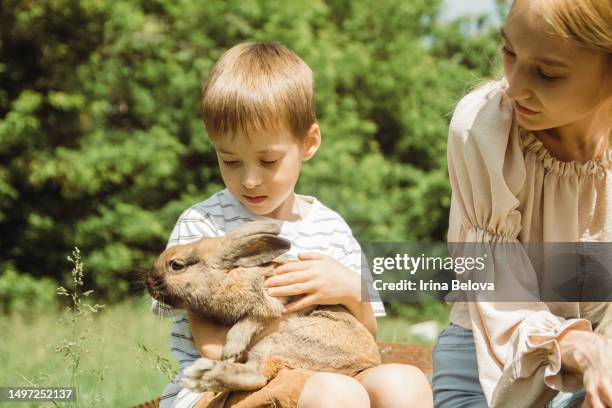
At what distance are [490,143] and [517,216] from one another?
10.3 inches

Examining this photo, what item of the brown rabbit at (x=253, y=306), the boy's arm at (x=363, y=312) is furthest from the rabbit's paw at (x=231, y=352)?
the boy's arm at (x=363, y=312)

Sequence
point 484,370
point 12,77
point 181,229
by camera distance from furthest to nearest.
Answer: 1. point 12,77
2. point 181,229
3. point 484,370

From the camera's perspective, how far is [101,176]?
727cm

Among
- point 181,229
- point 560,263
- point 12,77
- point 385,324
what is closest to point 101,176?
point 12,77

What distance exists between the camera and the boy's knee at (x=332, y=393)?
7.61 feet

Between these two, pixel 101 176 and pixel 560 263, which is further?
pixel 101 176

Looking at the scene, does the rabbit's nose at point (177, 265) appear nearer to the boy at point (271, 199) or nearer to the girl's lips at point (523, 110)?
the boy at point (271, 199)

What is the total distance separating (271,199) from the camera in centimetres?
291

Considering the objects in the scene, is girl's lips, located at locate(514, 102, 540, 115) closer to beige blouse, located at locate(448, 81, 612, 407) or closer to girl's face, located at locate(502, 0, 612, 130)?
girl's face, located at locate(502, 0, 612, 130)

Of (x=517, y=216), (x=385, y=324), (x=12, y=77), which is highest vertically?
(x=12, y=77)

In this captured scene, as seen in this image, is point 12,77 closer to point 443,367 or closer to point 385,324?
point 385,324

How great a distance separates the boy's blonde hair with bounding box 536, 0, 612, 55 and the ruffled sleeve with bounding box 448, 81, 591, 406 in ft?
1.27

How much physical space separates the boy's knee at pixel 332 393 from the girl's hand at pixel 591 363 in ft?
2.05

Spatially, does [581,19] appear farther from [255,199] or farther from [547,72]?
[255,199]
